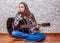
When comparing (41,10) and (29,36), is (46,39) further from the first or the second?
(41,10)

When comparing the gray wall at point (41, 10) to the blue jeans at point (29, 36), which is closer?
the blue jeans at point (29, 36)

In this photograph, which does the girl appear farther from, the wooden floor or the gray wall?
the gray wall

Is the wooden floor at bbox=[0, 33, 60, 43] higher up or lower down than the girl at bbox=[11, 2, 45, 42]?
lower down

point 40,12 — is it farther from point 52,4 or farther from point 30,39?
point 30,39

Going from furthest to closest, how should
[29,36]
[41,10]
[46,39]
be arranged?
1. [41,10]
2. [46,39]
3. [29,36]

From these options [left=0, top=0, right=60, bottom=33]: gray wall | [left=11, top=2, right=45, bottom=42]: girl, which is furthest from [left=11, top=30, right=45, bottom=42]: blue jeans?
[left=0, top=0, right=60, bottom=33]: gray wall

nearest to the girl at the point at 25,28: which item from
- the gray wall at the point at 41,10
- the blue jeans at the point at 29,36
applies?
the blue jeans at the point at 29,36

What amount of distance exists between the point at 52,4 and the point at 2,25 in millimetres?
986

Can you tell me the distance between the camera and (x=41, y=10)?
320 cm

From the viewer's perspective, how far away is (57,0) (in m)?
3.14

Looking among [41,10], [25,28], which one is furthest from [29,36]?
[41,10]

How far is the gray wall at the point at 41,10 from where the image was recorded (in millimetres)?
3174

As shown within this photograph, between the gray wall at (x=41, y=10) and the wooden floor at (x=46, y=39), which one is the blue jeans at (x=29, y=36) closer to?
the wooden floor at (x=46, y=39)

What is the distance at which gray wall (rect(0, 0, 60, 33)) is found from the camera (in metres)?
3.17
